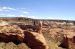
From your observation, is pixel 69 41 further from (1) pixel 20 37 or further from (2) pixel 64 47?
(1) pixel 20 37

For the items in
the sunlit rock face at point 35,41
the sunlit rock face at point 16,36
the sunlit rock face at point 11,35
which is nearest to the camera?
the sunlit rock face at point 35,41

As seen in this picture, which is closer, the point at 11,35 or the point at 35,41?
the point at 35,41

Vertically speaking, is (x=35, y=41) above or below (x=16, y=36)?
below

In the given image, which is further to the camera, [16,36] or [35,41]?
[16,36]

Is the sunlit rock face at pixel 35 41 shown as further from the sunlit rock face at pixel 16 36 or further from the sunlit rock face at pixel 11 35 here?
the sunlit rock face at pixel 11 35

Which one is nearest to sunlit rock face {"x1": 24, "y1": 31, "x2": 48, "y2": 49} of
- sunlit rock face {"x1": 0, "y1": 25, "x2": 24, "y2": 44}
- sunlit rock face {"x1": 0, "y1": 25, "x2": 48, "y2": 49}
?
sunlit rock face {"x1": 0, "y1": 25, "x2": 48, "y2": 49}

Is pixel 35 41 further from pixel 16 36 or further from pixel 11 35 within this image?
pixel 11 35

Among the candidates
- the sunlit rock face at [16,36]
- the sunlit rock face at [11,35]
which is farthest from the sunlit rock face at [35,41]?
the sunlit rock face at [11,35]

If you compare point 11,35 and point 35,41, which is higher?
point 11,35

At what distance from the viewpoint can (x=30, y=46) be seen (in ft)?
100

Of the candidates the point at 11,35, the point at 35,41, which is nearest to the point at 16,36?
the point at 11,35

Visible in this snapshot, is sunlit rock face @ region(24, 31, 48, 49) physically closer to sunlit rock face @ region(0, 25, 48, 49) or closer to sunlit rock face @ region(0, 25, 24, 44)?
sunlit rock face @ region(0, 25, 48, 49)

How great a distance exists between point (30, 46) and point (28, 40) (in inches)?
41.6

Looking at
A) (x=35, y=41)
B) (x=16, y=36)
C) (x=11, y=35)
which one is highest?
(x=11, y=35)
